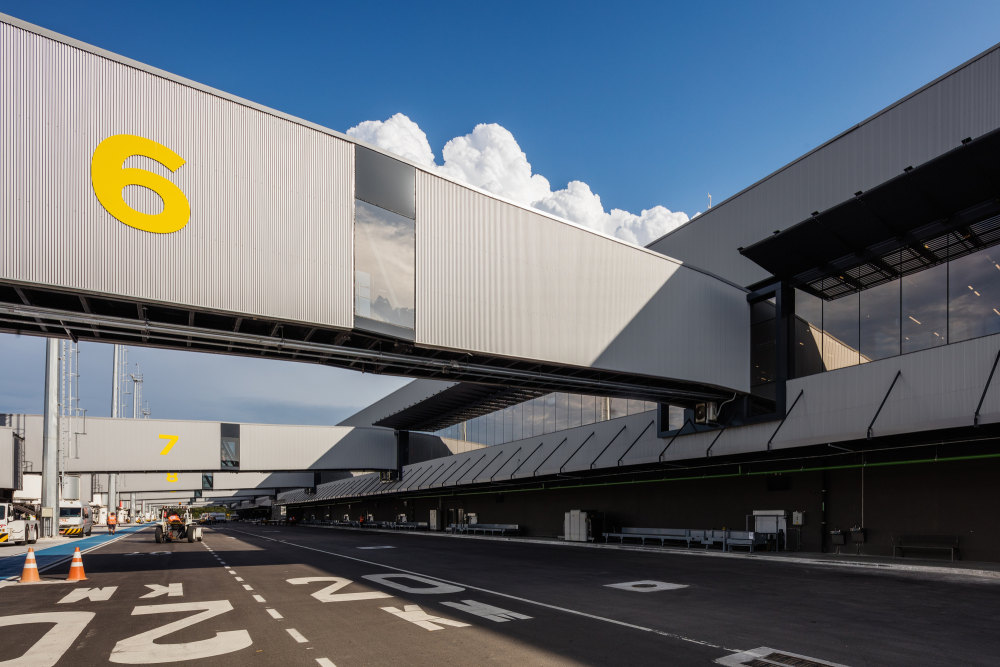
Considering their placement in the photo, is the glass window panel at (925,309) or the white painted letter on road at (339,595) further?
the glass window panel at (925,309)

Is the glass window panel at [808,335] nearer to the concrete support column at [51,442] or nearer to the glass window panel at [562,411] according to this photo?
the glass window panel at [562,411]

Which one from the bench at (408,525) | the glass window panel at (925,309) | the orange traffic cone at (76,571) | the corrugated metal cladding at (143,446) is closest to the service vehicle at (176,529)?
the corrugated metal cladding at (143,446)

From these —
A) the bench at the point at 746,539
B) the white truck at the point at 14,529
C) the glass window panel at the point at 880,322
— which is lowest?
the white truck at the point at 14,529

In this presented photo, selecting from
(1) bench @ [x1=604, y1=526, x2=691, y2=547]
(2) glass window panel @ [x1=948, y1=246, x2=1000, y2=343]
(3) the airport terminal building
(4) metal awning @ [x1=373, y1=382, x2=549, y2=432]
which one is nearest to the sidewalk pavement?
(3) the airport terminal building

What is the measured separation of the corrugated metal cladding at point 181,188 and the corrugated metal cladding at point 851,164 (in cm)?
1826

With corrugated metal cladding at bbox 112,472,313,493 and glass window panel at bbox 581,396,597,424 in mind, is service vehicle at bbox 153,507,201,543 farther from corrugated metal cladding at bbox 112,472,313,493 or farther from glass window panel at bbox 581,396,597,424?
corrugated metal cladding at bbox 112,472,313,493

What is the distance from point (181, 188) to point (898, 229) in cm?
2328

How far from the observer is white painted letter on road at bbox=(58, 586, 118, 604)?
47.6 ft

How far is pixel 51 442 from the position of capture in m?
45.5

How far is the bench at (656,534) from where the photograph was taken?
30830mm

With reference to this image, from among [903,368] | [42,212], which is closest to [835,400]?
[903,368]

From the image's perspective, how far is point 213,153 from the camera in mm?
16281

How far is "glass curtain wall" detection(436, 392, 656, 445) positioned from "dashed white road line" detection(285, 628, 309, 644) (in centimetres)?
2547

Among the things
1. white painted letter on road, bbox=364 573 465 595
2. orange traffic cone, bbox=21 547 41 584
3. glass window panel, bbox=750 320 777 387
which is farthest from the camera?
glass window panel, bbox=750 320 777 387
